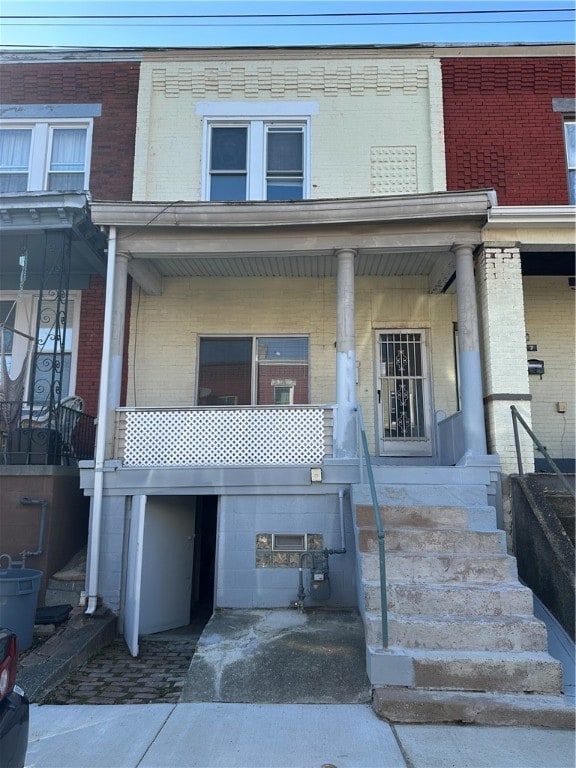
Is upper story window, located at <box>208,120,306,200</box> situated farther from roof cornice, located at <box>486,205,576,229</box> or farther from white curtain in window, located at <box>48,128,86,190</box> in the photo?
roof cornice, located at <box>486,205,576,229</box>

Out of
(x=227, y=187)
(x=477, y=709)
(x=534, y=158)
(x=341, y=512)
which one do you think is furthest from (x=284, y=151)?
(x=477, y=709)

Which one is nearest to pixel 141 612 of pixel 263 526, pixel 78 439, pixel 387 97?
pixel 263 526

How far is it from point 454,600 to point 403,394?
4.65m

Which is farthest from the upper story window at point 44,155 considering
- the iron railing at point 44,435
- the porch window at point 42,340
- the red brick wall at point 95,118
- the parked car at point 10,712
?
the parked car at point 10,712

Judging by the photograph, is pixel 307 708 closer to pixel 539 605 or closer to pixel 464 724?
pixel 464 724

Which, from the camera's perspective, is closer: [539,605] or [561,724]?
[561,724]

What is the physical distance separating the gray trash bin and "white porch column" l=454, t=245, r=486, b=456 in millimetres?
5412

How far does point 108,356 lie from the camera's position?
7805 mm

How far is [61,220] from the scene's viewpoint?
8.19 meters

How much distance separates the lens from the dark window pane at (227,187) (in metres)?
9.67

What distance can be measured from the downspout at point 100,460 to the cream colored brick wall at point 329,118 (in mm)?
2338

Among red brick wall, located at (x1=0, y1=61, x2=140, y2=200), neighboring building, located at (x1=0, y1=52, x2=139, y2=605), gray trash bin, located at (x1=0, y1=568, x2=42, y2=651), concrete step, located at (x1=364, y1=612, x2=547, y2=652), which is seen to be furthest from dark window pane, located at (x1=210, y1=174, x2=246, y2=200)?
concrete step, located at (x1=364, y1=612, x2=547, y2=652)

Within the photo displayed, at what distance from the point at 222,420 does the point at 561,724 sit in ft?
16.3

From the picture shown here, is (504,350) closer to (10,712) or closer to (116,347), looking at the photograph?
(116,347)
